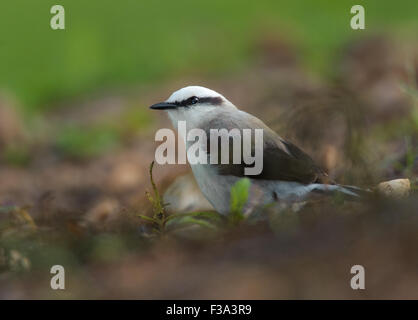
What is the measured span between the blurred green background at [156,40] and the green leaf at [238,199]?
7.85 meters

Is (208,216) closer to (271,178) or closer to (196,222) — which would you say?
(196,222)

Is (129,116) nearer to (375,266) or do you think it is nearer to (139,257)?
(139,257)

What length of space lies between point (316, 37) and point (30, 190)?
25.6ft

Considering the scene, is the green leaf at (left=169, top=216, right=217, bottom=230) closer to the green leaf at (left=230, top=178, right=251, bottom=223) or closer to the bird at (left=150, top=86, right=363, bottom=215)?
the green leaf at (left=230, top=178, right=251, bottom=223)

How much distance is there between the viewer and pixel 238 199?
3.90 metres

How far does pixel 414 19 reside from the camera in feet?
47.5

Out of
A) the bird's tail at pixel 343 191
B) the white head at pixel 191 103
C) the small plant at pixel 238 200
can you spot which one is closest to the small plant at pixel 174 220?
the small plant at pixel 238 200

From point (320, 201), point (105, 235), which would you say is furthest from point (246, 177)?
point (105, 235)

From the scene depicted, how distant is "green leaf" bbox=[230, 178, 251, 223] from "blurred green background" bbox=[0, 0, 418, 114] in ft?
25.7

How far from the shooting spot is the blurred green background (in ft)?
42.4

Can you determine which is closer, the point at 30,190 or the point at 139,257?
the point at 139,257

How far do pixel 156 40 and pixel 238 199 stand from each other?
11.0 meters

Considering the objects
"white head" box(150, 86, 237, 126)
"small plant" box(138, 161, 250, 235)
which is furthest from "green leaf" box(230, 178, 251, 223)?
"white head" box(150, 86, 237, 126)

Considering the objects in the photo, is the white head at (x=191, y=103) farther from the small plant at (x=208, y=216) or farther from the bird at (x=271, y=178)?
the small plant at (x=208, y=216)
